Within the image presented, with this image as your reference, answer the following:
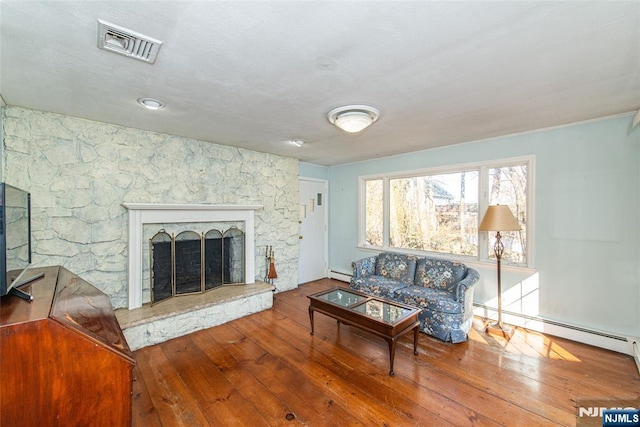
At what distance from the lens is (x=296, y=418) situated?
1.83 m

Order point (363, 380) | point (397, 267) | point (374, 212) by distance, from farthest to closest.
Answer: point (374, 212) < point (397, 267) < point (363, 380)

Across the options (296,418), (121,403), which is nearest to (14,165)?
(121,403)

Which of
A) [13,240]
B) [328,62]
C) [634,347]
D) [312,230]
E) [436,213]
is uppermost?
[328,62]

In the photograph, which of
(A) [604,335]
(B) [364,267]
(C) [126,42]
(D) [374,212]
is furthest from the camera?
(D) [374,212]

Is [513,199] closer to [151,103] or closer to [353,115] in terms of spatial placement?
[353,115]

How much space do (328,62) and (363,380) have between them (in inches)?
96.9

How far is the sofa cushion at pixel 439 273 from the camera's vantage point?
3.35 meters

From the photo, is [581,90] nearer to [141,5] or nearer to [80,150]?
[141,5]

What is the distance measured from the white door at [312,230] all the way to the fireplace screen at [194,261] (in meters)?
1.42

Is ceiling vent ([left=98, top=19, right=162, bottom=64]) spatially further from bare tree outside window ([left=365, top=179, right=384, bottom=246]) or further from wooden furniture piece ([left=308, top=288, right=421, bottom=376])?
bare tree outside window ([left=365, top=179, right=384, bottom=246])

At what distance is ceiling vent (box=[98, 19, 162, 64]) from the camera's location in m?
1.39

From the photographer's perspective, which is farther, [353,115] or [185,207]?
[185,207]

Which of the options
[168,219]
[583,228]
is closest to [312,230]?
[168,219]

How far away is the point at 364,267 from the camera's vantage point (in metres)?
4.02
